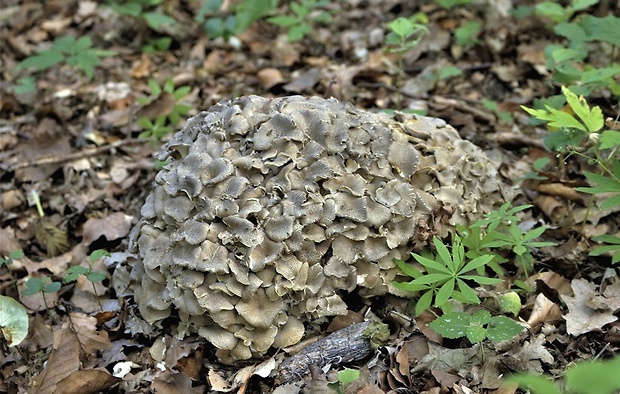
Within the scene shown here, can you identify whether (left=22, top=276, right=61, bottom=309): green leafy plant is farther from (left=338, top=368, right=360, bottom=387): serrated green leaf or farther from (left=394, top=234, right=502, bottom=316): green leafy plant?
(left=394, top=234, right=502, bottom=316): green leafy plant

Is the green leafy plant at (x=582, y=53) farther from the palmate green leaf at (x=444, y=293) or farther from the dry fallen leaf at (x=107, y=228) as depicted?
the dry fallen leaf at (x=107, y=228)

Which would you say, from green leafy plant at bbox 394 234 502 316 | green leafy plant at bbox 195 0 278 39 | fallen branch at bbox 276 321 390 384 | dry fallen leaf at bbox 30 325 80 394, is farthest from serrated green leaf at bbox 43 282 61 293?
green leafy plant at bbox 195 0 278 39

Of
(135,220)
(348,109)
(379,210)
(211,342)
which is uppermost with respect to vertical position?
(348,109)

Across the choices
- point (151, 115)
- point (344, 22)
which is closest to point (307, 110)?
point (151, 115)

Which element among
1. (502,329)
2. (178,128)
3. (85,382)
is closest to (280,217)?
(502,329)

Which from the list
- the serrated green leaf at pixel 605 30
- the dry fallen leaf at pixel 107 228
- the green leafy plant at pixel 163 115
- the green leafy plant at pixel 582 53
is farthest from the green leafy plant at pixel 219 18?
the serrated green leaf at pixel 605 30

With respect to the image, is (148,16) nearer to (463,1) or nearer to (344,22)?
(344,22)
